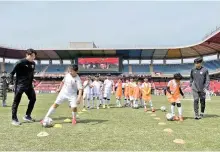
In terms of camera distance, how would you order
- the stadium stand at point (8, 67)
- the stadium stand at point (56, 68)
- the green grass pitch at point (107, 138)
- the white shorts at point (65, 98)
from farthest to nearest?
the stadium stand at point (56, 68) < the stadium stand at point (8, 67) < the white shorts at point (65, 98) < the green grass pitch at point (107, 138)

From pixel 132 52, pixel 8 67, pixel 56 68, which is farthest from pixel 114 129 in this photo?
pixel 8 67

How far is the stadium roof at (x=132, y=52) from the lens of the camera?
6255 cm

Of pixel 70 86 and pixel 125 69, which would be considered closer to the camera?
pixel 70 86

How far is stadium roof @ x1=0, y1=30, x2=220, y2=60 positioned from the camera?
62.5 meters

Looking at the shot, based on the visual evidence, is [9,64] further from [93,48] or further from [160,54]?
[160,54]

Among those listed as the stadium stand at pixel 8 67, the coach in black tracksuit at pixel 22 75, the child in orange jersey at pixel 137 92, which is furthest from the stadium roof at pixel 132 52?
the coach in black tracksuit at pixel 22 75

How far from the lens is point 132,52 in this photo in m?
66.1

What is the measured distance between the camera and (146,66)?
7069 cm

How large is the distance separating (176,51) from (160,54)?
398 cm

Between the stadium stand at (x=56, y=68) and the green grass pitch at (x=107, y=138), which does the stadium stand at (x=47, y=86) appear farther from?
the green grass pitch at (x=107, y=138)

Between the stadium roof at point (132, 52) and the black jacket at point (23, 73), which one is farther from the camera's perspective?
the stadium roof at point (132, 52)

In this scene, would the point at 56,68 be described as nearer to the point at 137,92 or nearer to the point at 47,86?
the point at 47,86

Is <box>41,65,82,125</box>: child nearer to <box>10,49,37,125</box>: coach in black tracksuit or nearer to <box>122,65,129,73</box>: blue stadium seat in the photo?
<box>10,49,37,125</box>: coach in black tracksuit

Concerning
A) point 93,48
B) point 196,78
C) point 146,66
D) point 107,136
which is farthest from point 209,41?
point 107,136
